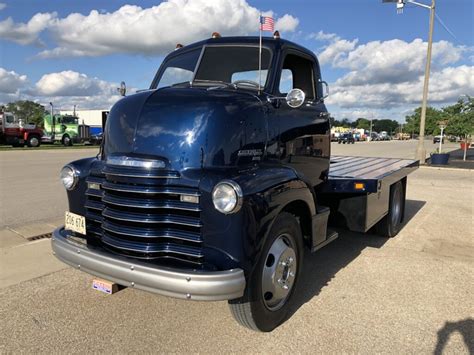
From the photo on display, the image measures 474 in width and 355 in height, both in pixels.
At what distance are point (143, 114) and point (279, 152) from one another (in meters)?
1.27

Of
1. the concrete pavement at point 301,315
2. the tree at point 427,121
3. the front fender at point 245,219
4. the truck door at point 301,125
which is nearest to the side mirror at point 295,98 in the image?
the truck door at point 301,125

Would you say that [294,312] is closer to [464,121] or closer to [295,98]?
[295,98]

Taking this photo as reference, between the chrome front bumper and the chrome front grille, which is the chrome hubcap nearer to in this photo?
the chrome front bumper

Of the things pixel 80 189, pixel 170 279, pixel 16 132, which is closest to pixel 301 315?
pixel 170 279

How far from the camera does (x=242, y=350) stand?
3014mm

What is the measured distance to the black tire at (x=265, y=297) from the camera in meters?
2.96

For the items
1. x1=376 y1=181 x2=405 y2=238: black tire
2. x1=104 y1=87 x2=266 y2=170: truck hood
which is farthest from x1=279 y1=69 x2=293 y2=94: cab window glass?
x1=376 y1=181 x2=405 y2=238: black tire

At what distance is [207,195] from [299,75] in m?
2.29

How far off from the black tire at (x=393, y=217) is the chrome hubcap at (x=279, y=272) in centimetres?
308

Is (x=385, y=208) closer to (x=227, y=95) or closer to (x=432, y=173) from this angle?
(x=227, y=95)

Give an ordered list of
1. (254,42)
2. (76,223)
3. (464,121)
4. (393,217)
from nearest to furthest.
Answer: (76,223) < (254,42) < (393,217) < (464,121)

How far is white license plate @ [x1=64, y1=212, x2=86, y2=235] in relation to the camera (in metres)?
3.36

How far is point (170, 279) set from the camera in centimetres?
263

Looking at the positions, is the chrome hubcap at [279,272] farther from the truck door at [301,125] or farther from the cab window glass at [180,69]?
the cab window glass at [180,69]
